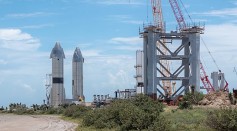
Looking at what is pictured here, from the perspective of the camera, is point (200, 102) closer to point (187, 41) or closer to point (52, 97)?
point (187, 41)

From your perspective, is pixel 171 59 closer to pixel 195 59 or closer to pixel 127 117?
pixel 195 59

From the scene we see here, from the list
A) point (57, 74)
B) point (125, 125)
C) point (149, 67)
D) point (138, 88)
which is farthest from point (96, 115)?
point (57, 74)

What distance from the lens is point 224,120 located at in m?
32.9

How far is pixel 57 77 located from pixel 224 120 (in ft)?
486

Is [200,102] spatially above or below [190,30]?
below

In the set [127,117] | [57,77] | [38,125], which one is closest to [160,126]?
[127,117]

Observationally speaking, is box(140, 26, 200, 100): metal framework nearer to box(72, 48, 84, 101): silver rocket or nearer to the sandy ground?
the sandy ground

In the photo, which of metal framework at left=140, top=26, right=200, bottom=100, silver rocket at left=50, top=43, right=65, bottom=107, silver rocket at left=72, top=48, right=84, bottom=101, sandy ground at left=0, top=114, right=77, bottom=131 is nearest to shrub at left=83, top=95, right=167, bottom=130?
sandy ground at left=0, top=114, right=77, bottom=131

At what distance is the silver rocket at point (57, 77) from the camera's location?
583ft

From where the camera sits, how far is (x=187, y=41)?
412ft

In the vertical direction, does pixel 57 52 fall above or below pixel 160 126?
above

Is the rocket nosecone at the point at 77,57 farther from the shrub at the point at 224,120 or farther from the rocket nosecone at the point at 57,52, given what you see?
the shrub at the point at 224,120

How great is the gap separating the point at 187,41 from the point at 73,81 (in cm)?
6783

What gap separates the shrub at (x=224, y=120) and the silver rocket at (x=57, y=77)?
478 feet
